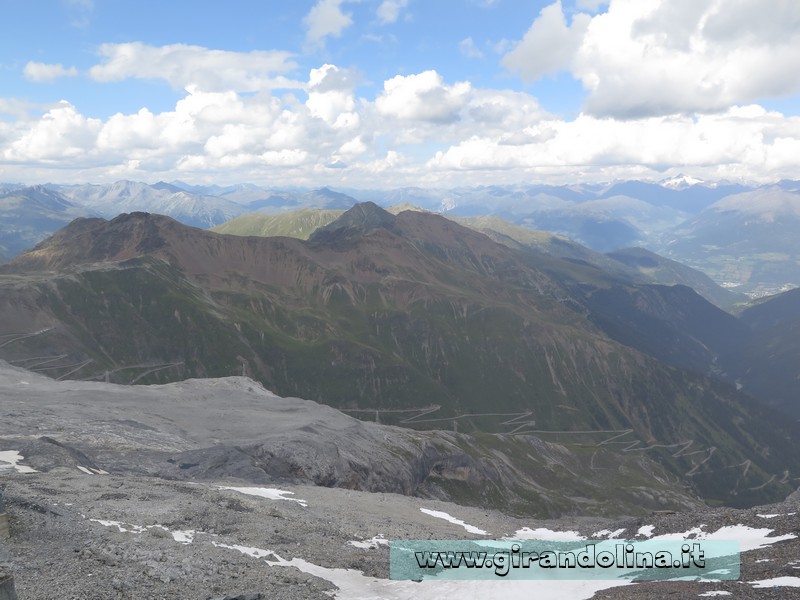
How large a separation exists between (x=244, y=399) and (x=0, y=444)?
238 feet

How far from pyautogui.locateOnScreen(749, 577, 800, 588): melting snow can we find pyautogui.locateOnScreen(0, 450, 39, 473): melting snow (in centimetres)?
6565

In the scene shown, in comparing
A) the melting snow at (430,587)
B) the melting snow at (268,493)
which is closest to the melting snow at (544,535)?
the melting snow at (268,493)

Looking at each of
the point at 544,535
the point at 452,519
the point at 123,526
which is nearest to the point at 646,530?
the point at 544,535

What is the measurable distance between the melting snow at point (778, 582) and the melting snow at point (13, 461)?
65654 mm

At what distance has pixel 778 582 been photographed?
3105 cm

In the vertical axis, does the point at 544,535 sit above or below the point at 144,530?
below

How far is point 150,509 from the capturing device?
1735 inches

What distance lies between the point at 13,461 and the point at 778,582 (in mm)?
71570

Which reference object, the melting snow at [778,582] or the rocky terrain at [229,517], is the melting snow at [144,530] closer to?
the rocky terrain at [229,517]

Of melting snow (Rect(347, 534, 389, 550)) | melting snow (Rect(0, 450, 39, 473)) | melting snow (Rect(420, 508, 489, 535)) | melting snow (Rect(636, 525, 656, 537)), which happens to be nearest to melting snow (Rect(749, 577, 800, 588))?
melting snow (Rect(636, 525, 656, 537))

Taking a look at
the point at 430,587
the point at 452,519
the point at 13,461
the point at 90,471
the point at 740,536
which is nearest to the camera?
the point at 430,587

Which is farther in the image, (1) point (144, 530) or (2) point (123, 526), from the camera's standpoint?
(2) point (123, 526)

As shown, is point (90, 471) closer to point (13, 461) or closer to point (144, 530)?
point (13, 461)

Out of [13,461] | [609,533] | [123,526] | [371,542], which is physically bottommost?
[609,533]
